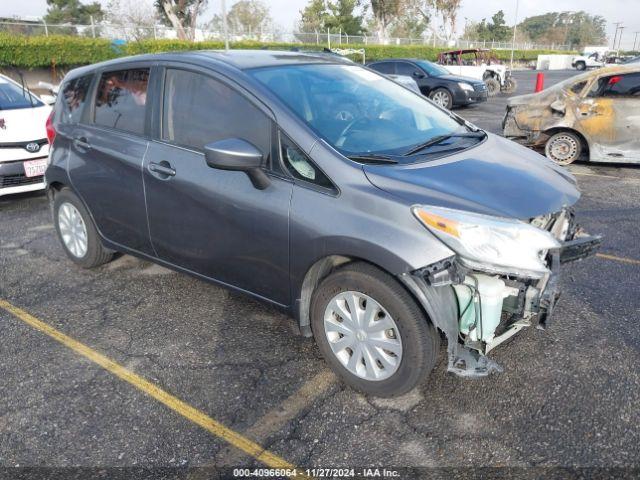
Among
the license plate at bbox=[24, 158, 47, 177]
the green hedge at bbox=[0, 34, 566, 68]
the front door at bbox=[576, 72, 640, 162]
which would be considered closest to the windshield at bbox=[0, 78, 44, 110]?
the license plate at bbox=[24, 158, 47, 177]

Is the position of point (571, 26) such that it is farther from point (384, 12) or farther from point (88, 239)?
point (88, 239)

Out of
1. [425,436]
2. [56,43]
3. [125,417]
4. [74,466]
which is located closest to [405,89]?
[425,436]

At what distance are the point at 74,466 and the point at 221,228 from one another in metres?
1.44

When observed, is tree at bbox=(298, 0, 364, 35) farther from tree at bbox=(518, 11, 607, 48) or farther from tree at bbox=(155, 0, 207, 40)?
tree at bbox=(518, 11, 607, 48)

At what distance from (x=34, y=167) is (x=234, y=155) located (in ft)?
16.0

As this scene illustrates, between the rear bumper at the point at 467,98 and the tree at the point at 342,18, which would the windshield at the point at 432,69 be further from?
the tree at the point at 342,18

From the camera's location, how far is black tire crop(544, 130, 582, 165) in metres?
8.27

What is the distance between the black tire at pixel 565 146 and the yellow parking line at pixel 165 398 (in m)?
7.34

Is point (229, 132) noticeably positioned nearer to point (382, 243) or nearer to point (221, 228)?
point (221, 228)

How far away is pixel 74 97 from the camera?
4430mm

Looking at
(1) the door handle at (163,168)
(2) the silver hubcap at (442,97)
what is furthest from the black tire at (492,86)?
(1) the door handle at (163,168)

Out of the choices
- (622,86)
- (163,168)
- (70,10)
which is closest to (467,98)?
(622,86)

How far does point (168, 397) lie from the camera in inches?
116

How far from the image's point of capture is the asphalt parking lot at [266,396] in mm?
2508
